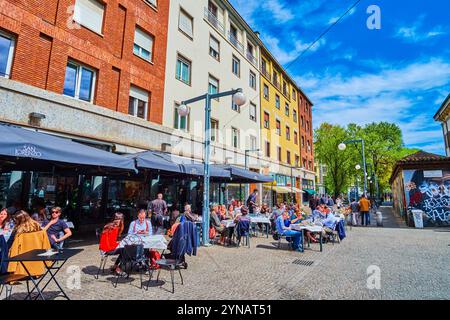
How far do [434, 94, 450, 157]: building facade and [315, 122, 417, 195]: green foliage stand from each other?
11379 millimetres

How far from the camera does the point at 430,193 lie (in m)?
14.7

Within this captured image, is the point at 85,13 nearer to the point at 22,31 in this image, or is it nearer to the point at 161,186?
the point at 22,31

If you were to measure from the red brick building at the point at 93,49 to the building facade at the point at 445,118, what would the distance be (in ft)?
82.4

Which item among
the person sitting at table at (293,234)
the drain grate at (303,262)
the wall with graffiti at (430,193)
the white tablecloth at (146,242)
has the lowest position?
the drain grate at (303,262)

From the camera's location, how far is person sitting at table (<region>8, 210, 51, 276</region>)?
396 cm

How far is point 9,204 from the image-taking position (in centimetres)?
858

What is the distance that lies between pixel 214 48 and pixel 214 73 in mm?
2016

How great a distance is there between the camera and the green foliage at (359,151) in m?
38.9

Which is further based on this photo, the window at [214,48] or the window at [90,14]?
the window at [214,48]

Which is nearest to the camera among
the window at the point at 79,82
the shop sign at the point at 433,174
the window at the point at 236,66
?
the window at the point at 79,82

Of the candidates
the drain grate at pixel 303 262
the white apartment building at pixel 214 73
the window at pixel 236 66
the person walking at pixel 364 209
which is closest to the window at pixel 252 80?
the white apartment building at pixel 214 73

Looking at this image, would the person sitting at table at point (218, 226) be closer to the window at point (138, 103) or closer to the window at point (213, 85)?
the window at point (138, 103)

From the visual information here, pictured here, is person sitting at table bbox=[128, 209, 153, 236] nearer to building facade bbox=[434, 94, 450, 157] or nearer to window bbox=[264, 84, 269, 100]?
window bbox=[264, 84, 269, 100]
